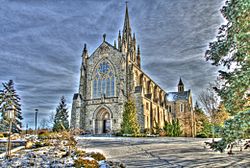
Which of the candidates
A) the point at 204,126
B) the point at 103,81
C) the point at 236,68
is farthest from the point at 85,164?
the point at 204,126

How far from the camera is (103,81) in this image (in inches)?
1481

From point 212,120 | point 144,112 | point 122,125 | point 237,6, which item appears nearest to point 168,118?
point 144,112

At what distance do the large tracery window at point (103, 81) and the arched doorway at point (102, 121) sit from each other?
2.76m

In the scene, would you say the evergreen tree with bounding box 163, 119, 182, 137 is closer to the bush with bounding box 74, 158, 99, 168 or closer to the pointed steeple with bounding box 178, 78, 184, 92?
the bush with bounding box 74, 158, 99, 168

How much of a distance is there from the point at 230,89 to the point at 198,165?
3.86 metres

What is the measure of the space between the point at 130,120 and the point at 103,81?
9651 millimetres

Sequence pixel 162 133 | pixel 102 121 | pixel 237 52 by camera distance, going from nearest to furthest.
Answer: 1. pixel 237 52
2. pixel 162 133
3. pixel 102 121

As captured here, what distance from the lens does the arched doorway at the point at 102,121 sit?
1419 inches

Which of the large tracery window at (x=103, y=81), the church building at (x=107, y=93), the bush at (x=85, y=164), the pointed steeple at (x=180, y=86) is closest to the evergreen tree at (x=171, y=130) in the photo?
the church building at (x=107, y=93)

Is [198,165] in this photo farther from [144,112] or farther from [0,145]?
[144,112]

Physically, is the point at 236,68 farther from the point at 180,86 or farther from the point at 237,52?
the point at 180,86

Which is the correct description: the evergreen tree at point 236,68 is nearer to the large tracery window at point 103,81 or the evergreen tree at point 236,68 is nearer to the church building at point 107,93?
the church building at point 107,93

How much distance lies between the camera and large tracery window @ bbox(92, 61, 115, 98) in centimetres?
3662

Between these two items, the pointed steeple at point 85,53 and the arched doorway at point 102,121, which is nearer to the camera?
the arched doorway at point 102,121
